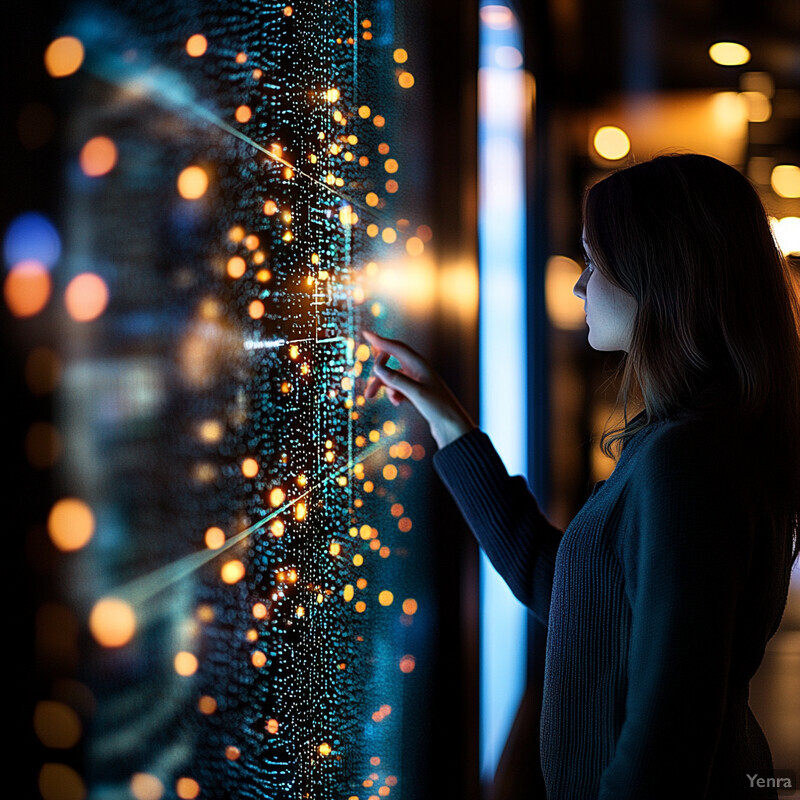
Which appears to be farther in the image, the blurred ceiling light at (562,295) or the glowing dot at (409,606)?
the blurred ceiling light at (562,295)

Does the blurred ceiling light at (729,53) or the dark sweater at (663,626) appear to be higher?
the blurred ceiling light at (729,53)

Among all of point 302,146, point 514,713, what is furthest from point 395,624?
point 514,713

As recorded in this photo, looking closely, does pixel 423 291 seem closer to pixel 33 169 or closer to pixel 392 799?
pixel 392 799

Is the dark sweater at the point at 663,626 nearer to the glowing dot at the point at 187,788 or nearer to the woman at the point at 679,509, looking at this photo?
the woman at the point at 679,509

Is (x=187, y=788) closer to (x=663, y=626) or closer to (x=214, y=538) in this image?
(x=214, y=538)

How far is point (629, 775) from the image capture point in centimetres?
70

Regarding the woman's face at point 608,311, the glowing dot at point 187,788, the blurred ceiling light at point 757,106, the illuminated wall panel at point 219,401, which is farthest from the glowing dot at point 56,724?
the blurred ceiling light at point 757,106

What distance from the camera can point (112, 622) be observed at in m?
0.35

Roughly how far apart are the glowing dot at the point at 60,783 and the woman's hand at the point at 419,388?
0.64m

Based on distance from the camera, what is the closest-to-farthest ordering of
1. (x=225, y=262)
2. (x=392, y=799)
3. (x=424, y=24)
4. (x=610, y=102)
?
(x=225, y=262) → (x=392, y=799) → (x=424, y=24) → (x=610, y=102)

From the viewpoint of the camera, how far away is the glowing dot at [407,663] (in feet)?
3.44

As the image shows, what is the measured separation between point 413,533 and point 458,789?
1.38ft

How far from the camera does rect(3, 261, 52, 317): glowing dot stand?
29 cm

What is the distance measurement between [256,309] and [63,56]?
258 millimetres
